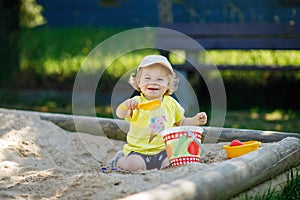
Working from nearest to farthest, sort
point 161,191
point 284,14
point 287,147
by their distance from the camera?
1. point 161,191
2. point 287,147
3. point 284,14

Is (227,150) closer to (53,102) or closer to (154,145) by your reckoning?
(154,145)

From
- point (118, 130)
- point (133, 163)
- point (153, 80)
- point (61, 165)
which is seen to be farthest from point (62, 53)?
point (133, 163)

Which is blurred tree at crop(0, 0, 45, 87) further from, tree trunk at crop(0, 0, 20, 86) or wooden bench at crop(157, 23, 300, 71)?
wooden bench at crop(157, 23, 300, 71)

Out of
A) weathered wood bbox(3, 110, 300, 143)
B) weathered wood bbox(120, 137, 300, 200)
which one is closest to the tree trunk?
weathered wood bbox(3, 110, 300, 143)

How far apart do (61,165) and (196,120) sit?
0.81 meters

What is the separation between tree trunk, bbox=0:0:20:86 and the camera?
7.12 m

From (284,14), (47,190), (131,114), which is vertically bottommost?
(47,190)

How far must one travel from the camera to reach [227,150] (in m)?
3.21

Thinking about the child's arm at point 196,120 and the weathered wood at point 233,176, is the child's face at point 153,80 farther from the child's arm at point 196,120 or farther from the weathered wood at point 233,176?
the weathered wood at point 233,176

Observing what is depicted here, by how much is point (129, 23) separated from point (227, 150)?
6361mm

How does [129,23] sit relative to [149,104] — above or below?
above

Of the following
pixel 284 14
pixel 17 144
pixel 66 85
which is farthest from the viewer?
pixel 66 85

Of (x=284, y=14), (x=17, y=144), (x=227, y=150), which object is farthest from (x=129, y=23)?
(x=227, y=150)

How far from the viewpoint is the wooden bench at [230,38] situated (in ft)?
19.6
